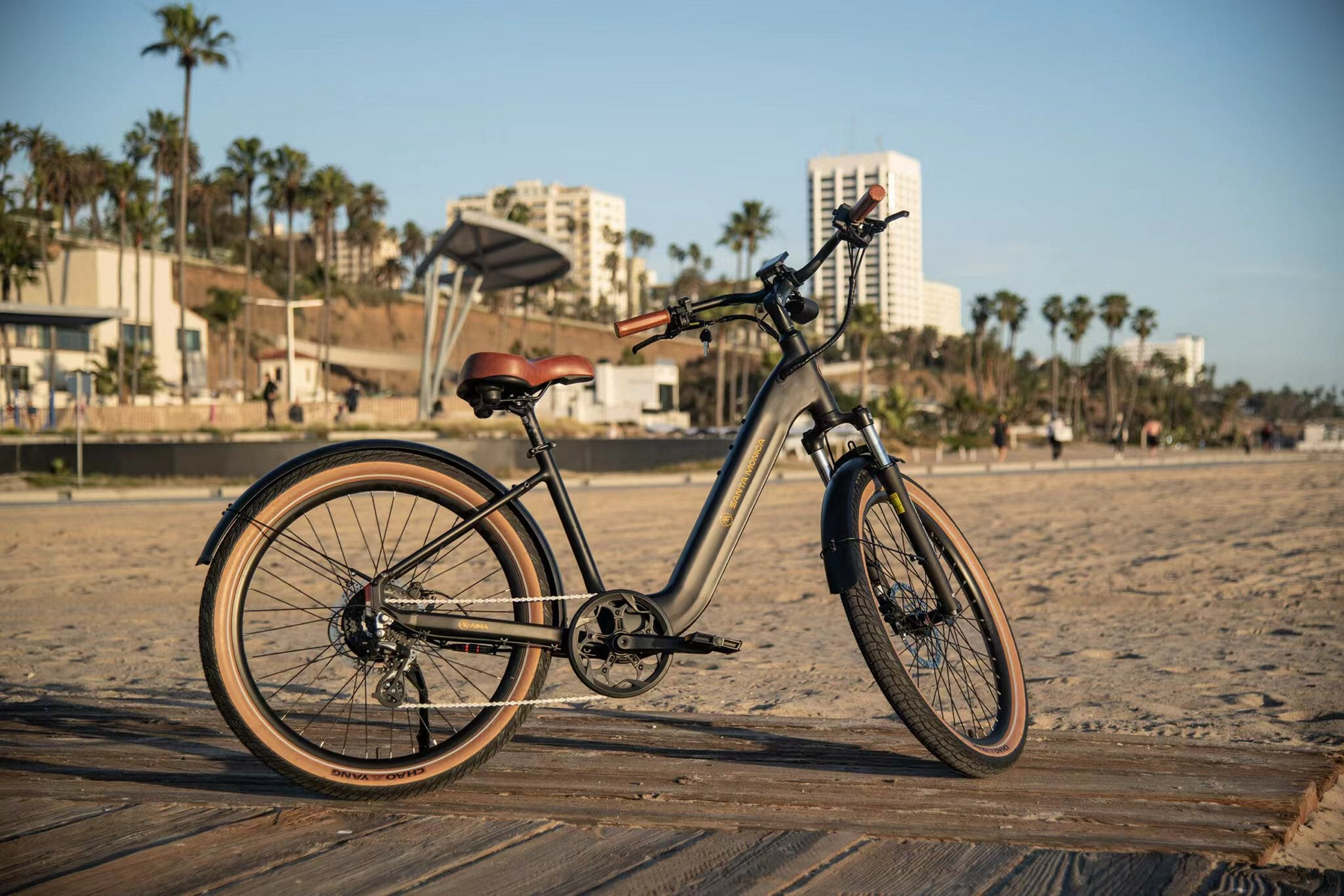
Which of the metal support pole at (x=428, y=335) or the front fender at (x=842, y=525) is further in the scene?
the metal support pole at (x=428, y=335)

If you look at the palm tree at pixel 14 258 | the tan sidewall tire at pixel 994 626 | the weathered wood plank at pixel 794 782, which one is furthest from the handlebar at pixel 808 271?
the palm tree at pixel 14 258

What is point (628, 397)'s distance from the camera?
71.4 m

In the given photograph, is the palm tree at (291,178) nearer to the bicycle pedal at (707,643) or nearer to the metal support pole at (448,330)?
the metal support pole at (448,330)

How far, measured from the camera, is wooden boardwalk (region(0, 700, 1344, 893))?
225 cm

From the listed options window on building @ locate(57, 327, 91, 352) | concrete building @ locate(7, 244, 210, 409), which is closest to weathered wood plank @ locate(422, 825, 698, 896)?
concrete building @ locate(7, 244, 210, 409)

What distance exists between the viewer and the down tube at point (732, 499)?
314cm

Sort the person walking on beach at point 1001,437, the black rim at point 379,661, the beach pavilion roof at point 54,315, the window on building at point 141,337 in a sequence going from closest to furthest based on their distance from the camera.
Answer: the black rim at point 379,661 < the beach pavilion roof at point 54,315 < the person walking on beach at point 1001,437 < the window on building at point 141,337

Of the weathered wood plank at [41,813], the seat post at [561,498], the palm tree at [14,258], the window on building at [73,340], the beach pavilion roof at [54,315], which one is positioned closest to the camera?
the weathered wood plank at [41,813]

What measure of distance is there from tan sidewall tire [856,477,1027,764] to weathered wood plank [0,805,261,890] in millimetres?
1702

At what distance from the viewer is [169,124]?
7338cm

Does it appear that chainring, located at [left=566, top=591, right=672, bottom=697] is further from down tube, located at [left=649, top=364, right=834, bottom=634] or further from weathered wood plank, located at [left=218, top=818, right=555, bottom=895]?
weathered wood plank, located at [left=218, top=818, right=555, bottom=895]

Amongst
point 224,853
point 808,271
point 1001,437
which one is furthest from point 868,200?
point 1001,437

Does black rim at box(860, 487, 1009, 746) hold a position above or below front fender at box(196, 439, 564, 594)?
below

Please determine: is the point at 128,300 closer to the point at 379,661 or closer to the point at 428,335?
the point at 428,335
